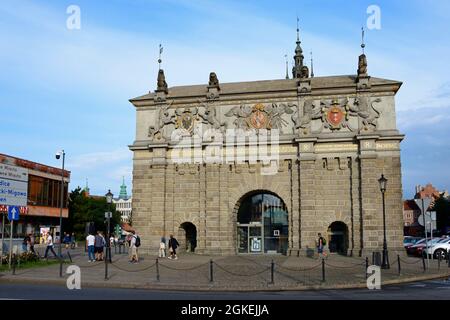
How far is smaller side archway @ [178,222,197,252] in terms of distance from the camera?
39438 millimetres

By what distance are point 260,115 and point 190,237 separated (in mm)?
11462

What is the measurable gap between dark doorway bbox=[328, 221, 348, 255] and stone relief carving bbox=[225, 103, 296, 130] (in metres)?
8.68

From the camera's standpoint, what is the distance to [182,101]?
132 feet

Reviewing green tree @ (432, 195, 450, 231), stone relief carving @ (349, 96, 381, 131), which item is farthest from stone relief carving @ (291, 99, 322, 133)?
green tree @ (432, 195, 450, 231)

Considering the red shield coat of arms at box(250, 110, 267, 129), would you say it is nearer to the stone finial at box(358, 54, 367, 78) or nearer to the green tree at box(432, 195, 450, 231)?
the stone finial at box(358, 54, 367, 78)

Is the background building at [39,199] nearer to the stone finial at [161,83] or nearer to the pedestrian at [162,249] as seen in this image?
the stone finial at [161,83]

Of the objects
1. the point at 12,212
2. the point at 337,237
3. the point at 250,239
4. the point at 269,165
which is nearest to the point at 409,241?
the point at 337,237

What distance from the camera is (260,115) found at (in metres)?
38.6

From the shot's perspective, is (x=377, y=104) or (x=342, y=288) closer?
(x=342, y=288)

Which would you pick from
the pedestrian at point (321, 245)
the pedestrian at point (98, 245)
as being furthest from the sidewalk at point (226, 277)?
the pedestrian at point (321, 245)

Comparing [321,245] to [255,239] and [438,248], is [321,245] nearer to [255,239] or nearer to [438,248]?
[255,239]

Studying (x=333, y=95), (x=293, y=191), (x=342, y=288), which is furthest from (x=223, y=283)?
(x=333, y=95)

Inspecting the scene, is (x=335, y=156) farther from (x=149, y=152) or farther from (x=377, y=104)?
(x=149, y=152)

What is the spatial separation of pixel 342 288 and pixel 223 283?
4.82 m
